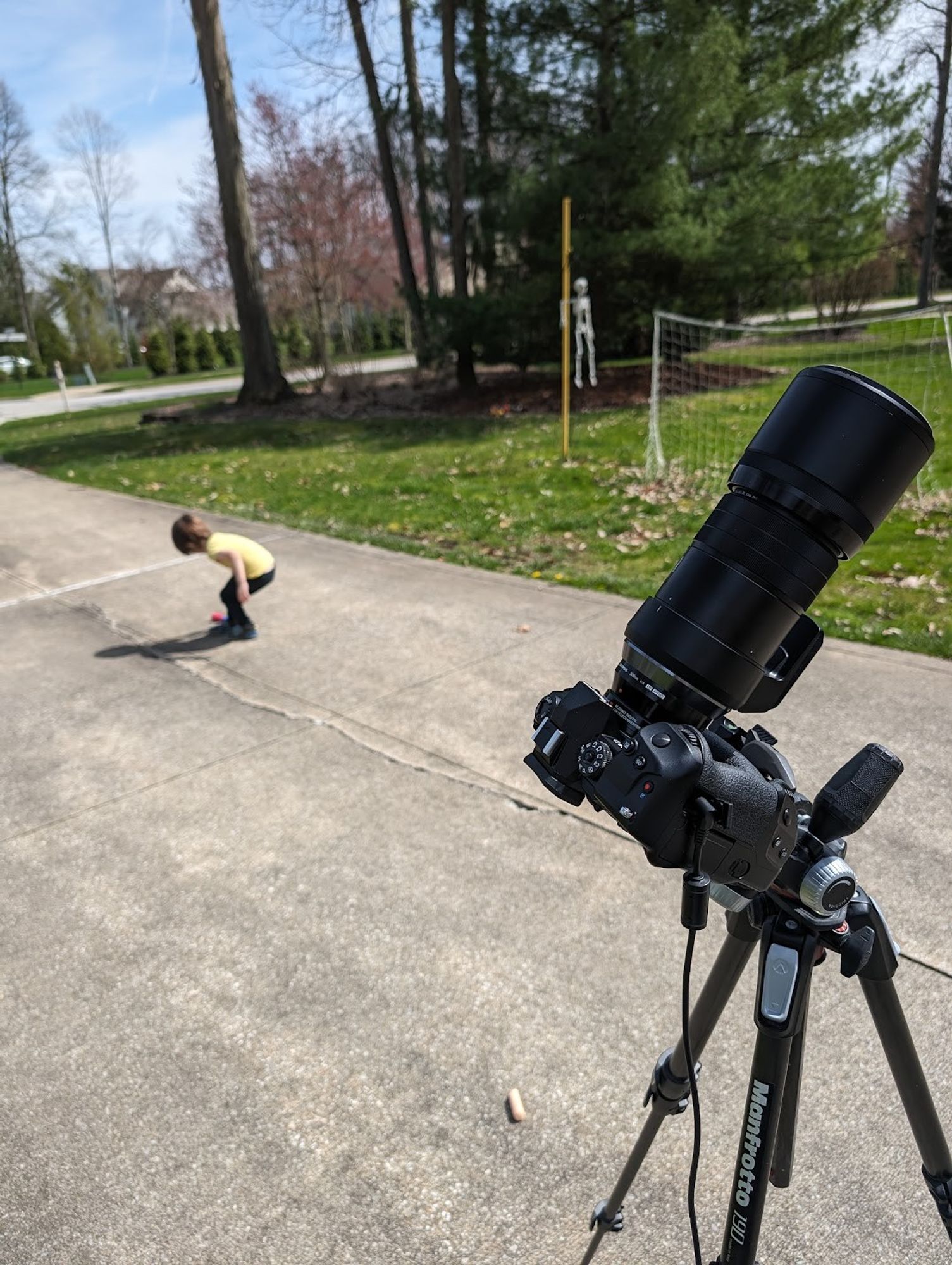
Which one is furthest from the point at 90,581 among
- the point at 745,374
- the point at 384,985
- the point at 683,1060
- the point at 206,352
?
the point at 206,352

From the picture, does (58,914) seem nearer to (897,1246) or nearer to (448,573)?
(897,1246)

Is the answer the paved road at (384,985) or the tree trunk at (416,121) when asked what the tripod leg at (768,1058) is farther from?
the tree trunk at (416,121)

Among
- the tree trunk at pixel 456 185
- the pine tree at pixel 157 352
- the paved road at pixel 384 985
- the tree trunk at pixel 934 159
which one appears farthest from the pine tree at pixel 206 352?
the paved road at pixel 384 985

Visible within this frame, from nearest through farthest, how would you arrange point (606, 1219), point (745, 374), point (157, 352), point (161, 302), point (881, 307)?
point (606, 1219) → point (745, 374) → point (881, 307) → point (157, 352) → point (161, 302)

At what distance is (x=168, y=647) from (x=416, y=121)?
1546 centimetres

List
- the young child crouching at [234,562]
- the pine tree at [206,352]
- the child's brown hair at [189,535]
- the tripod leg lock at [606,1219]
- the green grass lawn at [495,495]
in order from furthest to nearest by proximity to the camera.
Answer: the pine tree at [206,352] → the green grass lawn at [495,495] → the child's brown hair at [189,535] → the young child crouching at [234,562] → the tripod leg lock at [606,1219]

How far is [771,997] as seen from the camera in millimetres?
1308

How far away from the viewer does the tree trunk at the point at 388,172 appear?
17.2m

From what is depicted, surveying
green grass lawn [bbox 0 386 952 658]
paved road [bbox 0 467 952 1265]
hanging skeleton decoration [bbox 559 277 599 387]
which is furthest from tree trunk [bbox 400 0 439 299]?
paved road [bbox 0 467 952 1265]

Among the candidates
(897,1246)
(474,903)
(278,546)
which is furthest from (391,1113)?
(278,546)

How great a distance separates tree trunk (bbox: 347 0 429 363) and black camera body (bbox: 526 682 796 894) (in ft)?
54.6

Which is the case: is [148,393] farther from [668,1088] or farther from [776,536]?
[776,536]

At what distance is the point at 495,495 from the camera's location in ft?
30.6

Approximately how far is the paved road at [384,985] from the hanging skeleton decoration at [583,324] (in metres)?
8.84
